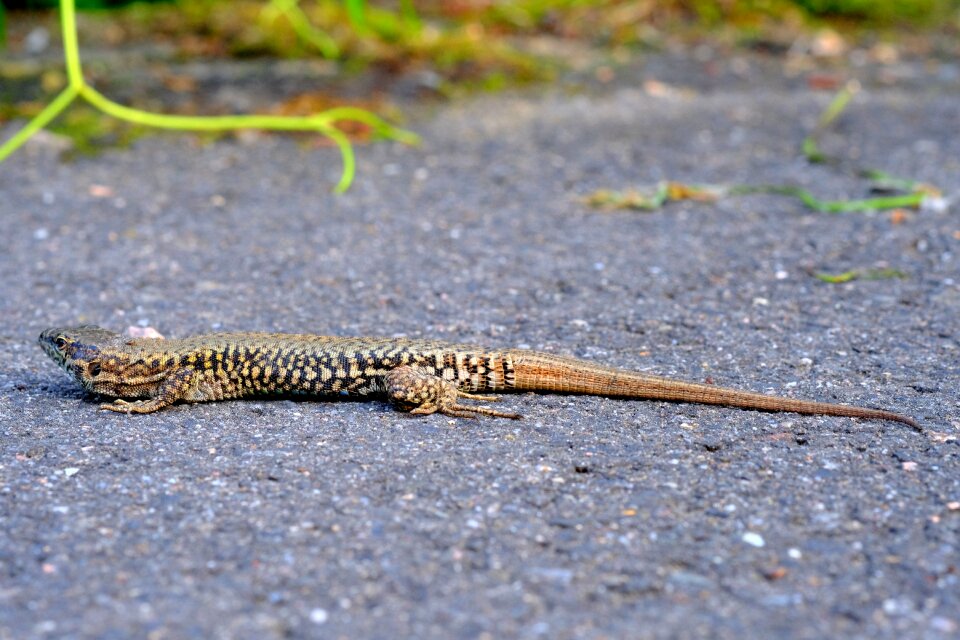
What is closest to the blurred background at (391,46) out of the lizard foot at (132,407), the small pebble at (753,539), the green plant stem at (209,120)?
the green plant stem at (209,120)

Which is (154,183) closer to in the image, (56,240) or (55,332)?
(56,240)

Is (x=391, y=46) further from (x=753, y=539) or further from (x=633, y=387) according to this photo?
(x=753, y=539)

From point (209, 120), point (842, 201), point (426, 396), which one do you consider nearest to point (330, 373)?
point (426, 396)

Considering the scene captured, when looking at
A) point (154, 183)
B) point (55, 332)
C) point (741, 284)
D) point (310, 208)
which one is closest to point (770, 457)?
point (741, 284)

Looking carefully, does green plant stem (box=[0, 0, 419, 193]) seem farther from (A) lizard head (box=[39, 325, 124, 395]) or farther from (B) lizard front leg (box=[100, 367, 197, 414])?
(B) lizard front leg (box=[100, 367, 197, 414])

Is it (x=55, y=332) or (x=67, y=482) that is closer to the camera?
(x=67, y=482)

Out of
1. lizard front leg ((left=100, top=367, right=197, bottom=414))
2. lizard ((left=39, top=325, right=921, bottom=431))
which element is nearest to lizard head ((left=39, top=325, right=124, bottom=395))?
lizard ((left=39, top=325, right=921, bottom=431))
